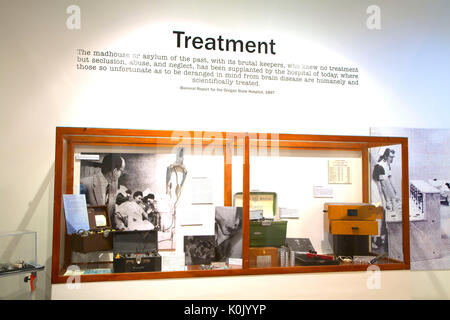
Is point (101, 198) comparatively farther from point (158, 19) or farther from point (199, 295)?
point (158, 19)

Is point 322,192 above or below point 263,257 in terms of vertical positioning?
above

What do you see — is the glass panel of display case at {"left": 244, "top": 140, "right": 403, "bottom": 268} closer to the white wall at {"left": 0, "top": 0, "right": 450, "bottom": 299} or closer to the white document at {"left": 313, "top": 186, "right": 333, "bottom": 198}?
the white document at {"left": 313, "top": 186, "right": 333, "bottom": 198}

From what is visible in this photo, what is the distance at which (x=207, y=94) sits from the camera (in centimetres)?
321

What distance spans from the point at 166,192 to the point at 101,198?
1.50 ft

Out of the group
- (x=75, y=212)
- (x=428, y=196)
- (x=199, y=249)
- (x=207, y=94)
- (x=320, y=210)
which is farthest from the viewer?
(x=428, y=196)

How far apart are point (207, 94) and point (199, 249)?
1.24 metres

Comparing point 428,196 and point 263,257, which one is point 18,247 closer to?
point 263,257

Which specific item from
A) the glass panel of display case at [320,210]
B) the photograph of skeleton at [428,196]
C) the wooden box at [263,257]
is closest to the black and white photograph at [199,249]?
the wooden box at [263,257]

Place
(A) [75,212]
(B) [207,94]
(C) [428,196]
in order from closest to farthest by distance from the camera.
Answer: (A) [75,212] → (B) [207,94] → (C) [428,196]

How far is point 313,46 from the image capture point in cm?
342

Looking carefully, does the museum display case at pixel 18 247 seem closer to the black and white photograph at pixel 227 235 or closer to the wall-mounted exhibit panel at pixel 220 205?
the wall-mounted exhibit panel at pixel 220 205

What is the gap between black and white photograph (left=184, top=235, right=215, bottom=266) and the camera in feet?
9.28

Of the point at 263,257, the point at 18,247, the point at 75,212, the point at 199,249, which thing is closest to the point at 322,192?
the point at 263,257

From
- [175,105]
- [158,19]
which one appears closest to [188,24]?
[158,19]
